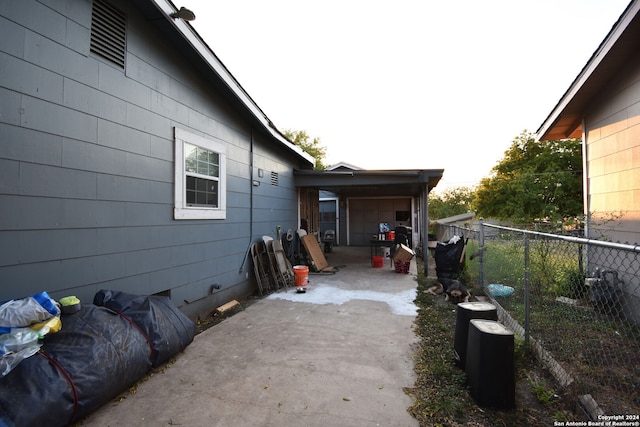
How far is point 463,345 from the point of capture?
8.61 feet

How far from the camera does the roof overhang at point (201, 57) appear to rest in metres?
3.36

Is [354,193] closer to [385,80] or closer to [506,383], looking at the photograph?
[385,80]

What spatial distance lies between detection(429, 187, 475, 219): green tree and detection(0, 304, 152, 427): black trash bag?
139ft

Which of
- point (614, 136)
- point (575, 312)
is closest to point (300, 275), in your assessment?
point (575, 312)

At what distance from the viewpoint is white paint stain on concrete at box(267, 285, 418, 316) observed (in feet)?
15.7

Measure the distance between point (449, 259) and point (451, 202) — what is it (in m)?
44.8

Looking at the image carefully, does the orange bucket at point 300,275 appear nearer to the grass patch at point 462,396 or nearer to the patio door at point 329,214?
the grass patch at point 462,396

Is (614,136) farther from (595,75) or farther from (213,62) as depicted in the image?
(213,62)

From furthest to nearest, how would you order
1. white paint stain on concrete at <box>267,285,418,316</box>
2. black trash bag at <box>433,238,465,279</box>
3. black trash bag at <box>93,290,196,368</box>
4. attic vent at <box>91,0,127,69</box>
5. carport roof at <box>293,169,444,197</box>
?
carport roof at <box>293,169,444,197</box>
black trash bag at <box>433,238,465,279</box>
white paint stain on concrete at <box>267,285,418,316</box>
attic vent at <box>91,0,127,69</box>
black trash bag at <box>93,290,196,368</box>

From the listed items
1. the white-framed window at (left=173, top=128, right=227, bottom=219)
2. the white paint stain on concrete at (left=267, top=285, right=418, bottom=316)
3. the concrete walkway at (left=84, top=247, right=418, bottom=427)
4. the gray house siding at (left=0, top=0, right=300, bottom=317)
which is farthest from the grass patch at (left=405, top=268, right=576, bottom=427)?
the white-framed window at (left=173, top=128, right=227, bottom=219)

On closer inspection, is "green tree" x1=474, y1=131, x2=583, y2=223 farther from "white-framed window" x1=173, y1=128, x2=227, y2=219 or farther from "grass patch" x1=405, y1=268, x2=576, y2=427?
"white-framed window" x1=173, y1=128, x2=227, y2=219

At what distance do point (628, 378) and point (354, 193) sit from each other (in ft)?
36.0

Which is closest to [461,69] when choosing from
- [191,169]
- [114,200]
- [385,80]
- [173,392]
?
[385,80]

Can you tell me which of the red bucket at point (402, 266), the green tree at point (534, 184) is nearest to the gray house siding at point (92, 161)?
the red bucket at point (402, 266)
